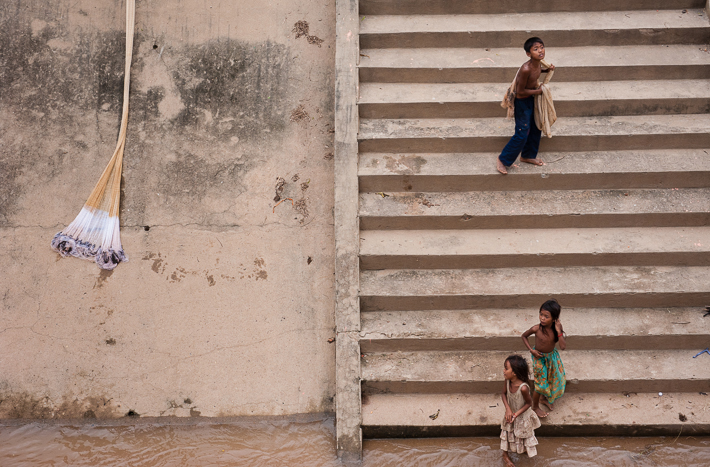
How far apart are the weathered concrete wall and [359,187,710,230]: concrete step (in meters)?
0.79

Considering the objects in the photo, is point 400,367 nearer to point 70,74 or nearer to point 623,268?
point 623,268

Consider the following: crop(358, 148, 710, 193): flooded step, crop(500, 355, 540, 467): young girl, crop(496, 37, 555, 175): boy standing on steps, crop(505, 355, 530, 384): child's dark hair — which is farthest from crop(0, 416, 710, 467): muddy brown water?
crop(496, 37, 555, 175): boy standing on steps

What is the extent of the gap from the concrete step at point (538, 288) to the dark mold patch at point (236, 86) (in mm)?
2354

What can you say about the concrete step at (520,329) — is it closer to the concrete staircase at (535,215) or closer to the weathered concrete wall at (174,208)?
the concrete staircase at (535,215)

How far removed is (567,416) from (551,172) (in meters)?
2.46

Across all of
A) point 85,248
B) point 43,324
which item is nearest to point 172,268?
point 85,248

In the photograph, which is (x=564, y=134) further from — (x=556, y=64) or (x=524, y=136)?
(x=556, y=64)

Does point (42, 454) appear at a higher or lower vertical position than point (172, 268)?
lower

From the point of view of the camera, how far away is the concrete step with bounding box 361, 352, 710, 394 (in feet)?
15.3

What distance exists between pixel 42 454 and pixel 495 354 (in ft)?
14.5

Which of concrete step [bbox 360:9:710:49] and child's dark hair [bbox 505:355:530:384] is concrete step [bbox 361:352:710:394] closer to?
child's dark hair [bbox 505:355:530:384]

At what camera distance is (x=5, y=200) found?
18.7 ft

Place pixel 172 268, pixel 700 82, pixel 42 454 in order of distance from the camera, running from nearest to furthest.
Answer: pixel 42 454 → pixel 172 268 → pixel 700 82

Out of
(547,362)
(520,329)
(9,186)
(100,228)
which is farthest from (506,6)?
(9,186)
